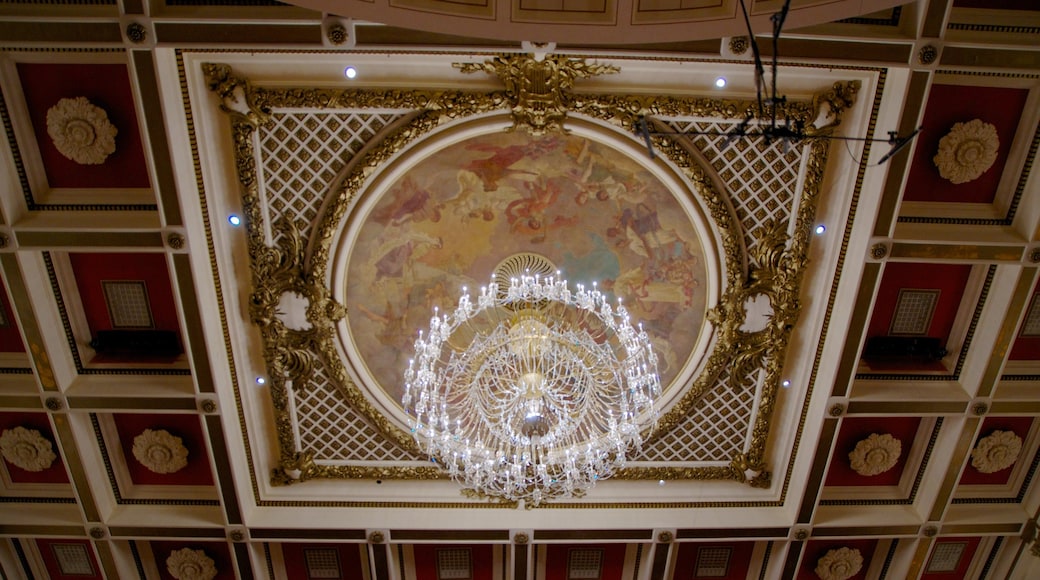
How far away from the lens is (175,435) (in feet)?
31.0

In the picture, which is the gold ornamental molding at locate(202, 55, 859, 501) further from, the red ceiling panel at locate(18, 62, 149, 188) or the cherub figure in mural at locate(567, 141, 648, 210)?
the red ceiling panel at locate(18, 62, 149, 188)

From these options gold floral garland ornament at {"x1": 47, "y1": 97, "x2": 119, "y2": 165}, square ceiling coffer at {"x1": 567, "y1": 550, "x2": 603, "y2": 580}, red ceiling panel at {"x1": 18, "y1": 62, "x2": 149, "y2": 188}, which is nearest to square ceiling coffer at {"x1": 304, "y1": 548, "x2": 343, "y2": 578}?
square ceiling coffer at {"x1": 567, "y1": 550, "x2": 603, "y2": 580}

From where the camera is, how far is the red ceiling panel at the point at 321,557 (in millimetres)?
10273

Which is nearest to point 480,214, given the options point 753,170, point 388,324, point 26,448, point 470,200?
point 470,200

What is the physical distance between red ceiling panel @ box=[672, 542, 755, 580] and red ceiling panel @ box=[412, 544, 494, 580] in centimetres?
249

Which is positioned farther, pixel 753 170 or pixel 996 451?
pixel 996 451

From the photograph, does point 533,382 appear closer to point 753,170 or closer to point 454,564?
point 753,170

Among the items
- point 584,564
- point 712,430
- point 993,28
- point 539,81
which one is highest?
point 993,28

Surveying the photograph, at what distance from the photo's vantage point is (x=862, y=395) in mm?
9148

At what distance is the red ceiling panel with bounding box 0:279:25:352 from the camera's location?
8352 mm

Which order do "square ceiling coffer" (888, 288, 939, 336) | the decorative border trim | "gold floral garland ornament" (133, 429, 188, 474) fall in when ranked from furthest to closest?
"gold floral garland ornament" (133, 429, 188, 474), "square ceiling coffer" (888, 288, 939, 336), the decorative border trim

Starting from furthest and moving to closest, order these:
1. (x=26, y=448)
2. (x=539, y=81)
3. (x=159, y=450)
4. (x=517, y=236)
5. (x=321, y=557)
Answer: (x=321, y=557)
(x=159, y=450)
(x=26, y=448)
(x=517, y=236)
(x=539, y=81)

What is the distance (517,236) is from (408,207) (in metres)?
1.20

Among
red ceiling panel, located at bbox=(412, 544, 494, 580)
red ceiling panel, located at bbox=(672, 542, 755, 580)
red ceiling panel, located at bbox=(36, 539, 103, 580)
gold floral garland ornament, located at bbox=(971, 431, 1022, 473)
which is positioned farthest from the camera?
red ceiling panel, located at bbox=(672, 542, 755, 580)
